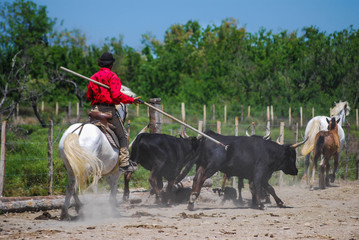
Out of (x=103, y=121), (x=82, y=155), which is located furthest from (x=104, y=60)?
(x=82, y=155)

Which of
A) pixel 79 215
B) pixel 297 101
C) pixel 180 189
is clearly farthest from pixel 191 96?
pixel 79 215

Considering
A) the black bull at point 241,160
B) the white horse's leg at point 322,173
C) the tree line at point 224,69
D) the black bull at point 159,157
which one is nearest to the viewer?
the black bull at point 241,160

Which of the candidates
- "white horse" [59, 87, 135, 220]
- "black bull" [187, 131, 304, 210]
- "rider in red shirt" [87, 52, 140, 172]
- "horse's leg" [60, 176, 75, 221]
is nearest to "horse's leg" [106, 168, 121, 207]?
"rider in red shirt" [87, 52, 140, 172]

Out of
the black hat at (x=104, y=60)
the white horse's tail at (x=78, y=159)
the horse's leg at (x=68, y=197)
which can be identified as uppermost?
the black hat at (x=104, y=60)

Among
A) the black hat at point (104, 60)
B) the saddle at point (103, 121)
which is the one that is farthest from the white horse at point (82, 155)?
the black hat at point (104, 60)

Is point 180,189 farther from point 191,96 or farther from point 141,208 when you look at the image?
point 191,96

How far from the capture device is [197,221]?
7.46 m

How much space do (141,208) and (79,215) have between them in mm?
1671

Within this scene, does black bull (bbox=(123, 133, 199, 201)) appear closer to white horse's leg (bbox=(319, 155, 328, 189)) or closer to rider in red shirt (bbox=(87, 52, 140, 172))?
rider in red shirt (bbox=(87, 52, 140, 172))

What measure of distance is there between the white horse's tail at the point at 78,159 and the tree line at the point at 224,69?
730 inches

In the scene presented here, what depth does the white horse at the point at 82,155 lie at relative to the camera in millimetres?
7074

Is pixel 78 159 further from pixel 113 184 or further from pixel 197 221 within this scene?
pixel 197 221

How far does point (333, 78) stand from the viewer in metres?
32.2

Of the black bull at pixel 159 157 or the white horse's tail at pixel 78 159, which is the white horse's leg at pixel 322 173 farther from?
the white horse's tail at pixel 78 159
